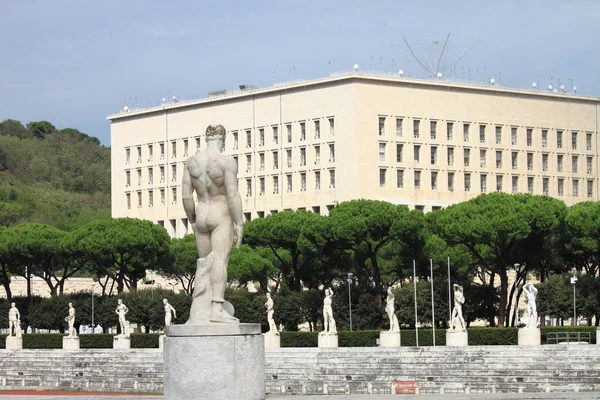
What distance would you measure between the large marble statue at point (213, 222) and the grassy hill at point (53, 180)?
10825 cm

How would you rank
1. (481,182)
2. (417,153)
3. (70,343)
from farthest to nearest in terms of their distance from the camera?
(481,182), (417,153), (70,343)

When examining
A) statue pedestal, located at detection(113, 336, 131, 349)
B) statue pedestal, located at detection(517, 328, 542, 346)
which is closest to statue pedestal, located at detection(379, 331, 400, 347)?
statue pedestal, located at detection(517, 328, 542, 346)

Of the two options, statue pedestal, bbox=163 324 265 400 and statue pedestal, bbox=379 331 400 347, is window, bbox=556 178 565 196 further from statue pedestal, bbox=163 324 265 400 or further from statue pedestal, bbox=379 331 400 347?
statue pedestal, bbox=163 324 265 400

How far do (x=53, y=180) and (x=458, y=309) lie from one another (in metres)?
112

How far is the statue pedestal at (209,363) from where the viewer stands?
22672mm

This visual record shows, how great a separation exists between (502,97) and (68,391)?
67.9 m

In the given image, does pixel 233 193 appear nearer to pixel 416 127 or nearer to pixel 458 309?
pixel 458 309

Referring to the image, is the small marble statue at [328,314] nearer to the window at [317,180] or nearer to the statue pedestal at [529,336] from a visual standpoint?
the statue pedestal at [529,336]

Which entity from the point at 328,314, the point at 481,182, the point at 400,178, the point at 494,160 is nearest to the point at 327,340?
the point at 328,314

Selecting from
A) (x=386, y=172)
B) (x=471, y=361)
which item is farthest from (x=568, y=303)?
(x=386, y=172)

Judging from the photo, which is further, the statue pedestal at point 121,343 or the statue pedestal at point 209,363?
the statue pedestal at point 121,343

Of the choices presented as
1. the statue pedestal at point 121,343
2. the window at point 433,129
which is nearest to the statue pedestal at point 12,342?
the statue pedestal at point 121,343

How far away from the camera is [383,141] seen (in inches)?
4323

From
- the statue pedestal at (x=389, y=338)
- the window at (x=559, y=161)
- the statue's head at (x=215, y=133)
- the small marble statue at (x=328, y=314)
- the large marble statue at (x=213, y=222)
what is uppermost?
the window at (x=559, y=161)
